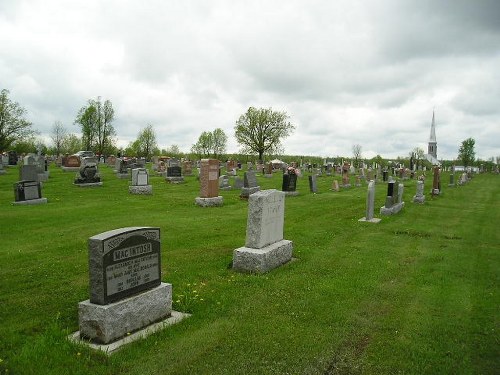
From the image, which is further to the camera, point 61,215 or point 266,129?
point 266,129

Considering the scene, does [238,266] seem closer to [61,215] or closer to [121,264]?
[121,264]

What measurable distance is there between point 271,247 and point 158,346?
4.04m

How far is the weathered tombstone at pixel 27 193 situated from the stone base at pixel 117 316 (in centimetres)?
1403

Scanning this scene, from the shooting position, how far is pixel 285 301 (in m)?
7.00

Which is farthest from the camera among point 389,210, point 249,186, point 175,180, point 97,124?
point 97,124

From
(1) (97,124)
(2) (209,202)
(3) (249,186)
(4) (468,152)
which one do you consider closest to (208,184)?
(2) (209,202)

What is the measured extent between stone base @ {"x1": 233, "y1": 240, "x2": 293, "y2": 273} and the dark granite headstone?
103 inches

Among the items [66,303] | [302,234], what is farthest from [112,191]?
[66,303]

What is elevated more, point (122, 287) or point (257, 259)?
point (122, 287)

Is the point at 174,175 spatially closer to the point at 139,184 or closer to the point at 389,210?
the point at 139,184

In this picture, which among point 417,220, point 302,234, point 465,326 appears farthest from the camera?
point 417,220

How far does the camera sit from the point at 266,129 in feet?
214

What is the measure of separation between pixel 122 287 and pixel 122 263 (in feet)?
1.06

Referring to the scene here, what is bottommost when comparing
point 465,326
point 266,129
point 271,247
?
point 465,326
